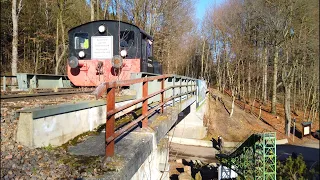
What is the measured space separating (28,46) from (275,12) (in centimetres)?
2099

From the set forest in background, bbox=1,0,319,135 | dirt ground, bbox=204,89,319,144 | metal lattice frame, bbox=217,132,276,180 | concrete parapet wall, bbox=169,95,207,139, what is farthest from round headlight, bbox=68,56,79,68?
concrete parapet wall, bbox=169,95,207,139

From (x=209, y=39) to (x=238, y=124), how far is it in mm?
15075

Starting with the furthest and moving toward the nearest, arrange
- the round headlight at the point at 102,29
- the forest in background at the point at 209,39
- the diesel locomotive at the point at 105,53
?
the forest in background at the point at 209,39, the round headlight at the point at 102,29, the diesel locomotive at the point at 105,53

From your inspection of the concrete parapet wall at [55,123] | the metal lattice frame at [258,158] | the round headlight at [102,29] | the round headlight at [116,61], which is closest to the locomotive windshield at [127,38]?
the round headlight at [102,29]

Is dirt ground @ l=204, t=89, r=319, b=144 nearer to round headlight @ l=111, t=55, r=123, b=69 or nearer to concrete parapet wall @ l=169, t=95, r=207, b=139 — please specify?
concrete parapet wall @ l=169, t=95, r=207, b=139

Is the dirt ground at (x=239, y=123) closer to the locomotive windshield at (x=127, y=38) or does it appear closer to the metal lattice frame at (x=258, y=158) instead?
the metal lattice frame at (x=258, y=158)

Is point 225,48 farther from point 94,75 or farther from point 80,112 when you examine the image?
point 80,112

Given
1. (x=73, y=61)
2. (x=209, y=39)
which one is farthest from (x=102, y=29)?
(x=209, y=39)

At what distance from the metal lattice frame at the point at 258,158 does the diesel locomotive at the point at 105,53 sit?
17.8ft

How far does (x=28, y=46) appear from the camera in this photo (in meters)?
24.3

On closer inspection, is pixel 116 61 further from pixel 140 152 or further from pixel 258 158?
pixel 258 158

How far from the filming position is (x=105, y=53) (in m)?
9.48

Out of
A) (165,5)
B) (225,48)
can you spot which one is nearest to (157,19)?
(165,5)

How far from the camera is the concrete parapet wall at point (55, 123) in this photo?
9.30ft
